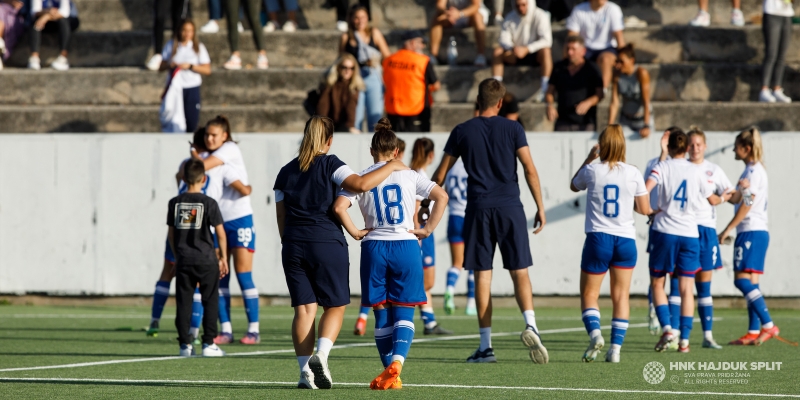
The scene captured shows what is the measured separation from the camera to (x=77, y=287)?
15734 mm

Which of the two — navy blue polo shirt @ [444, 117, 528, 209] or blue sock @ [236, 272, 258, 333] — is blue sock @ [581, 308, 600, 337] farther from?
blue sock @ [236, 272, 258, 333]

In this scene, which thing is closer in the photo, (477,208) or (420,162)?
(477,208)

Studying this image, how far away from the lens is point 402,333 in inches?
285

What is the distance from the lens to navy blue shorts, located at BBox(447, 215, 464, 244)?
544 inches

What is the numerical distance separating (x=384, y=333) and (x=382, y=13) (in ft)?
46.2

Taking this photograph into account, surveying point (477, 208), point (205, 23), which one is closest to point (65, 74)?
point (205, 23)

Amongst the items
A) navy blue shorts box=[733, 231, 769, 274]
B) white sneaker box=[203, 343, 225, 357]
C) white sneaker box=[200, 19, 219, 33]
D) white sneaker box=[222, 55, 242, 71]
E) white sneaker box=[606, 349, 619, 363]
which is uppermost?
white sneaker box=[200, 19, 219, 33]

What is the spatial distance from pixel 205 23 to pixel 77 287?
754 centimetres

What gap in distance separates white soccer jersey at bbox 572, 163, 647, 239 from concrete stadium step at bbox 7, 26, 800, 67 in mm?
10045

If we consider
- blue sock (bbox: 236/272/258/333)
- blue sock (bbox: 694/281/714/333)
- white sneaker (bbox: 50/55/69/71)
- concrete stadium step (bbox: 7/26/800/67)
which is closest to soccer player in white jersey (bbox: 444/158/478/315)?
blue sock (bbox: 236/272/258/333)

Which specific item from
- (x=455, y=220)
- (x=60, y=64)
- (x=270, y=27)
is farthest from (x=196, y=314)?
(x=270, y=27)

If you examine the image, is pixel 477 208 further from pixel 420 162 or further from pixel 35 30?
pixel 35 30

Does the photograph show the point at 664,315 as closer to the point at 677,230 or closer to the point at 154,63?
the point at 677,230

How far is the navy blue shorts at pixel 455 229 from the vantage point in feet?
45.3
